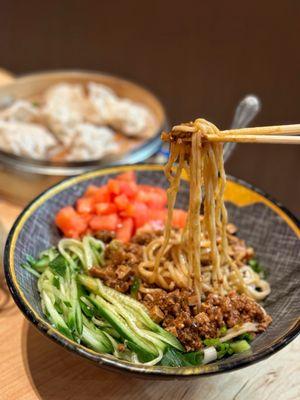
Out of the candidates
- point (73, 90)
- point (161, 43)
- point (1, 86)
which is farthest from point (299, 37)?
point (1, 86)

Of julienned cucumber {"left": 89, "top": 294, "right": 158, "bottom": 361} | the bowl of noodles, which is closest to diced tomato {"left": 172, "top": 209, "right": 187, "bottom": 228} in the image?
the bowl of noodles

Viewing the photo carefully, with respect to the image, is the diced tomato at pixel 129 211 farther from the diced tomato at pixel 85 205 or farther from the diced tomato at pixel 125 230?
the diced tomato at pixel 85 205

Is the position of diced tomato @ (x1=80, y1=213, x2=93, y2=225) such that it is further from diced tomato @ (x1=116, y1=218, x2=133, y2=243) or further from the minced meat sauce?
the minced meat sauce

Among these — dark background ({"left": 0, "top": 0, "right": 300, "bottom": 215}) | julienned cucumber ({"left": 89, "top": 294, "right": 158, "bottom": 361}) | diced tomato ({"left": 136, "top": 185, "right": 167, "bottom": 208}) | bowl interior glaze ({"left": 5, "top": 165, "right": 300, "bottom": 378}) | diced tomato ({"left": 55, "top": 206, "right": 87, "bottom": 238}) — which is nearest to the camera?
bowl interior glaze ({"left": 5, "top": 165, "right": 300, "bottom": 378})

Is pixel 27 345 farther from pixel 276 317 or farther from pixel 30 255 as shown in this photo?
pixel 276 317

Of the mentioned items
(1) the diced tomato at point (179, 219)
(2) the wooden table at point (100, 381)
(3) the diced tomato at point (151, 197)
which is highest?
(3) the diced tomato at point (151, 197)

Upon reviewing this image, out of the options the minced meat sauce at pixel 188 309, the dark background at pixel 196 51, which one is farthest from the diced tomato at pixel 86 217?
the dark background at pixel 196 51
